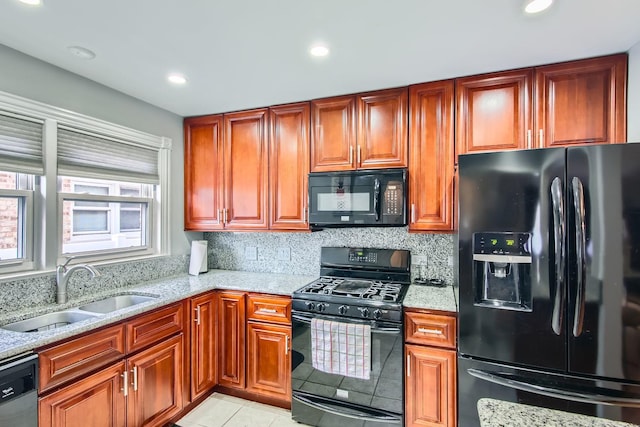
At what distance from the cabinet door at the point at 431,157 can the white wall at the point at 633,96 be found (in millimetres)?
945

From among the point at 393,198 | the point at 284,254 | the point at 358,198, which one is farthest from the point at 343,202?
the point at 284,254

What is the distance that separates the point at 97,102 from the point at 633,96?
3403 millimetres

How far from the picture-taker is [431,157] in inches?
90.5

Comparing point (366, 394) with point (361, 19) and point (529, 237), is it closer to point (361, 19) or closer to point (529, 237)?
point (529, 237)

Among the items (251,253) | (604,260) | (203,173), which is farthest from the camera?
(251,253)

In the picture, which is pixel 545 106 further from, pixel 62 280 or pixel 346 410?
pixel 62 280

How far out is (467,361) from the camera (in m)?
1.80

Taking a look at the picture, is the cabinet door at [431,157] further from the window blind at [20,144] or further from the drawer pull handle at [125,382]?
the window blind at [20,144]

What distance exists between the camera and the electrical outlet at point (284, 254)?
119 inches

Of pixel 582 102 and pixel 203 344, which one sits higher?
pixel 582 102

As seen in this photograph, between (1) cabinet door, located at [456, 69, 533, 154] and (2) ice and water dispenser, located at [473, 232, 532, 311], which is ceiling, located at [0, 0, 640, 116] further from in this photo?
(2) ice and water dispenser, located at [473, 232, 532, 311]

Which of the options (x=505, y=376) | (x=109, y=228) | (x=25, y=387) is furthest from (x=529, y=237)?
(x=109, y=228)

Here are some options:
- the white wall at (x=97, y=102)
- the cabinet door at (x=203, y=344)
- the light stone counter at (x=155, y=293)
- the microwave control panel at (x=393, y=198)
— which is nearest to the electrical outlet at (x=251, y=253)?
the light stone counter at (x=155, y=293)

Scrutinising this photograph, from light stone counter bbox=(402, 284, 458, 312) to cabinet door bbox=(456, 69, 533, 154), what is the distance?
997mm
